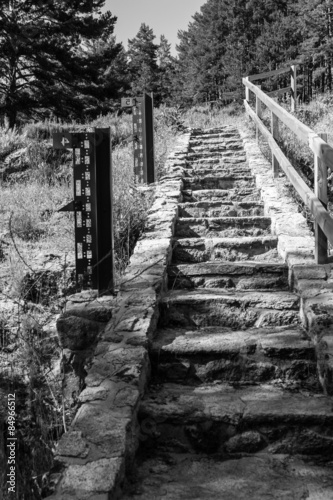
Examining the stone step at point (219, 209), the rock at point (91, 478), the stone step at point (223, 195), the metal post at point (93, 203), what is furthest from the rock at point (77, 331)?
the stone step at point (223, 195)

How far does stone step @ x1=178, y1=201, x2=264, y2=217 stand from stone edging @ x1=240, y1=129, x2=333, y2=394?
0.19 meters

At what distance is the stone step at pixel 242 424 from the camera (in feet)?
10.2

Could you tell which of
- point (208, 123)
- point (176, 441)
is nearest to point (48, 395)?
point (176, 441)

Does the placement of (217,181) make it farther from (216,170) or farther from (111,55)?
(111,55)

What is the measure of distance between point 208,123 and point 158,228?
27.4ft

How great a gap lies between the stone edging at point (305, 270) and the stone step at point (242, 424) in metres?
0.28

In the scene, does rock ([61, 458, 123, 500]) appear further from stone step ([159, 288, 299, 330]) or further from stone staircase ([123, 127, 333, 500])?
stone step ([159, 288, 299, 330])

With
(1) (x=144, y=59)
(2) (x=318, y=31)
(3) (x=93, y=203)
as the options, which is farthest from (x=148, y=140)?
(1) (x=144, y=59)

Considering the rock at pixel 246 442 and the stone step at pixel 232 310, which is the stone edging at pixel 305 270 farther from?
the rock at pixel 246 442

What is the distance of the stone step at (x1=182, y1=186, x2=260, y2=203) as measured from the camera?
7.29 metres

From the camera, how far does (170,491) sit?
9.10 feet

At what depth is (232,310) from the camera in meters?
4.34

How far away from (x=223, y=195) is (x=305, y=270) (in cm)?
292

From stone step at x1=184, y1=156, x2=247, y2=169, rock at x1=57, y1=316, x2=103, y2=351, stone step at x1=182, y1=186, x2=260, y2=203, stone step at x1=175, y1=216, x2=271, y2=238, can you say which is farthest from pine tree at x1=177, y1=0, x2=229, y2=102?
rock at x1=57, y1=316, x2=103, y2=351
